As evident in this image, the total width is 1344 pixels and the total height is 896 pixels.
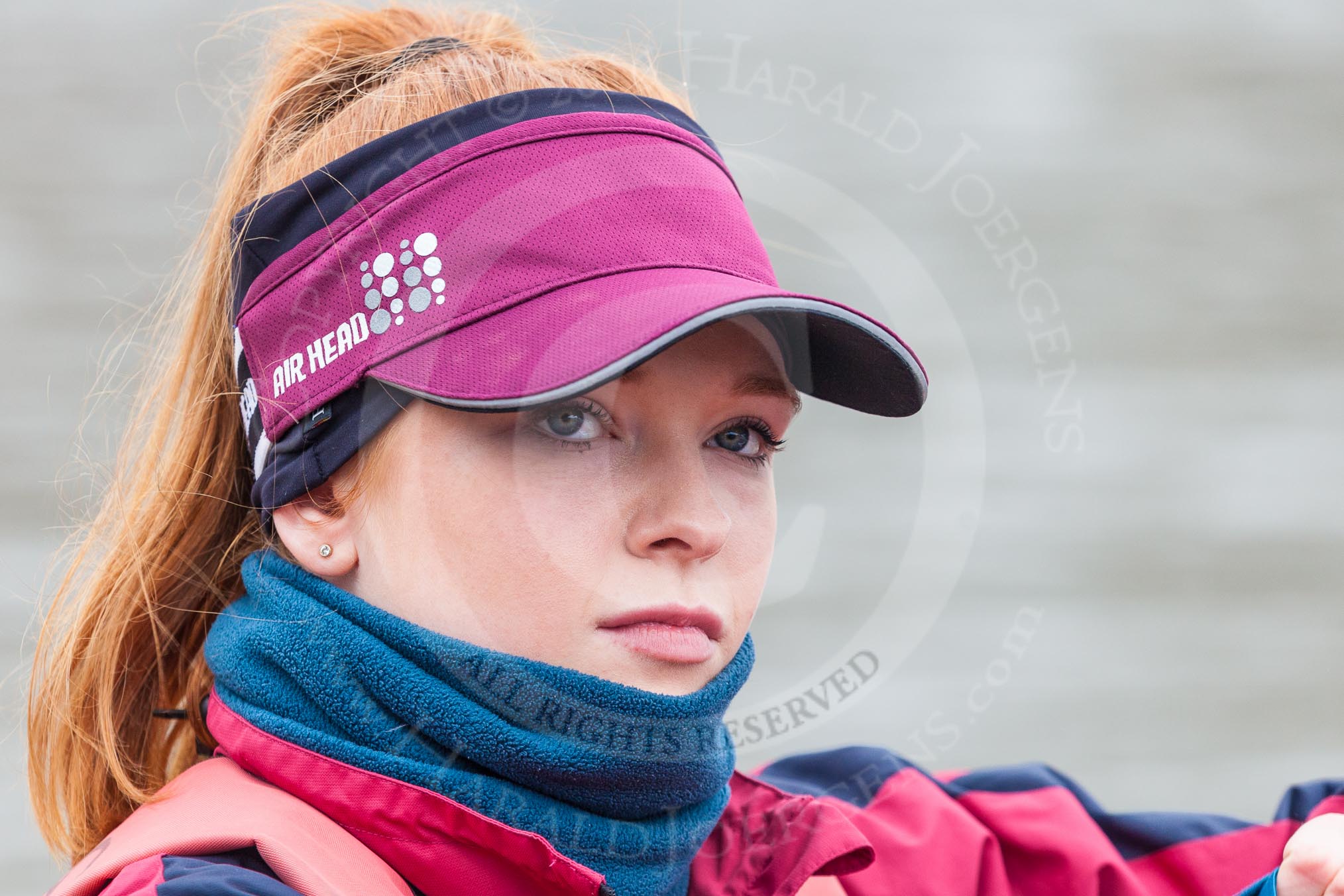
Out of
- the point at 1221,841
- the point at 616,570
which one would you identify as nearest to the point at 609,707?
the point at 616,570

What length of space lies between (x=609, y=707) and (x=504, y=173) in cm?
40

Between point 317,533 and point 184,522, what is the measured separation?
20 centimetres

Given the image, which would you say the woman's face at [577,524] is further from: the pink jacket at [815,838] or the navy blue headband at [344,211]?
the pink jacket at [815,838]

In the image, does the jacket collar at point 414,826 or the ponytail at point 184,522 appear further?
Answer: the ponytail at point 184,522

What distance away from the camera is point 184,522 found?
1.16 metres

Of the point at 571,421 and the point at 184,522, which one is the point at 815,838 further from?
the point at 184,522

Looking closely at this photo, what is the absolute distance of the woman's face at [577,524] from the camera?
0.95 meters

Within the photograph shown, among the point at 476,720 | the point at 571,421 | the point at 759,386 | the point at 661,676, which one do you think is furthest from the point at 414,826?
the point at 759,386

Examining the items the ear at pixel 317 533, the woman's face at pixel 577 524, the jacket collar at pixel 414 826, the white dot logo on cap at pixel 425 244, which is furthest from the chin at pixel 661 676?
the white dot logo on cap at pixel 425 244

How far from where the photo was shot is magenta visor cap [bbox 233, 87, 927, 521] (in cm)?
92

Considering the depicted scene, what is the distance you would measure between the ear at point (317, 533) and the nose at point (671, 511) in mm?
237

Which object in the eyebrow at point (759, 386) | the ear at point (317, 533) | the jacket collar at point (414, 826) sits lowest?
the jacket collar at point (414, 826)

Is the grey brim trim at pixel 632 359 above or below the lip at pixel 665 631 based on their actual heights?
above

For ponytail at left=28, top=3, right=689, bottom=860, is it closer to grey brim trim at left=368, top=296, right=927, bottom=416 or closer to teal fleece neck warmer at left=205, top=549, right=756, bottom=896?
teal fleece neck warmer at left=205, top=549, right=756, bottom=896
